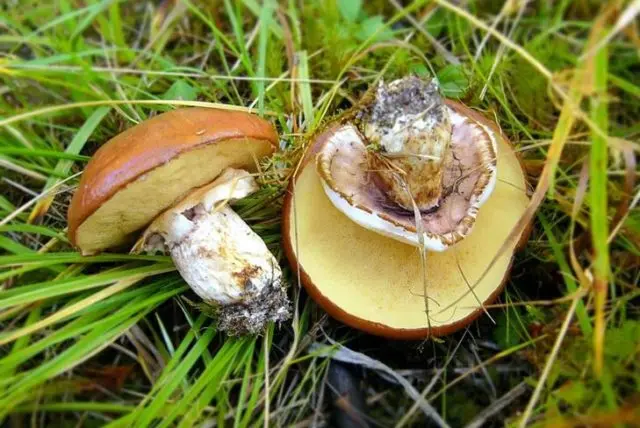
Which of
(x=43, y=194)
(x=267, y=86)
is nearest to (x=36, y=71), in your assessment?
(x=43, y=194)

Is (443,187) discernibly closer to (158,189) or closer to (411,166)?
(411,166)

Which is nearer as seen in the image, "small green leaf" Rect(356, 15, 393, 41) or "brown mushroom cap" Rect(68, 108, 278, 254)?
"brown mushroom cap" Rect(68, 108, 278, 254)

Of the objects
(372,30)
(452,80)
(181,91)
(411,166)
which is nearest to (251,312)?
(411,166)

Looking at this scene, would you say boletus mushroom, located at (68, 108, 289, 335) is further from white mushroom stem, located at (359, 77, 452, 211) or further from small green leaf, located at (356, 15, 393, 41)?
small green leaf, located at (356, 15, 393, 41)

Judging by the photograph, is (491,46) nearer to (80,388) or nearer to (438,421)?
(438,421)

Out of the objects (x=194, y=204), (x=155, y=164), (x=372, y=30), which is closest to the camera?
(x=155, y=164)

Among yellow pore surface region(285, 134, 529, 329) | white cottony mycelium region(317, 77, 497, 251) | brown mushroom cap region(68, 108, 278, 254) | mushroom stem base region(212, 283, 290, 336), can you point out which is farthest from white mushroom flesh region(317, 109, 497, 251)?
mushroom stem base region(212, 283, 290, 336)
